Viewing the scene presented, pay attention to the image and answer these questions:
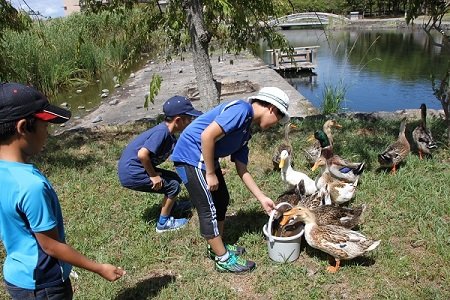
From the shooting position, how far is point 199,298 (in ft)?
10.9

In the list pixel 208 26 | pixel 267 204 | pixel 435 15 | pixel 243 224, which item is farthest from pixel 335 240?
pixel 208 26

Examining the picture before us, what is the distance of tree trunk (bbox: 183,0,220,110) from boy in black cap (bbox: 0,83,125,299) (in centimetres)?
409

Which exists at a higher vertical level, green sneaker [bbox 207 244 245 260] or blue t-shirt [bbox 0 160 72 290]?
blue t-shirt [bbox 0 160 72 290]

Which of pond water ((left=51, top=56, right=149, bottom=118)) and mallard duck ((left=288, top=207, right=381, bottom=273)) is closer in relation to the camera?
mallard duck ((left=288, top=207, right=381, bottom=273))

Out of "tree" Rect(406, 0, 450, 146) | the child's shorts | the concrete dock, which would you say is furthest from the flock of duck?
the concrete dock

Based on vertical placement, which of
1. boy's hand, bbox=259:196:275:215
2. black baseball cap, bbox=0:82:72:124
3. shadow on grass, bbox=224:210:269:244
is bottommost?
shadow on grass, bbox=224:210:269:244

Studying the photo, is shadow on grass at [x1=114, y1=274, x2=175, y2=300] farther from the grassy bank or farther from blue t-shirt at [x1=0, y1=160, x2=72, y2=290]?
the grassy bank

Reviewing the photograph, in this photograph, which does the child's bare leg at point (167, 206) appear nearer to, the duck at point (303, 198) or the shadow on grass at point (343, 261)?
the duck at point (303, 198)

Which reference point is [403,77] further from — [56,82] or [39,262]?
[39,262]

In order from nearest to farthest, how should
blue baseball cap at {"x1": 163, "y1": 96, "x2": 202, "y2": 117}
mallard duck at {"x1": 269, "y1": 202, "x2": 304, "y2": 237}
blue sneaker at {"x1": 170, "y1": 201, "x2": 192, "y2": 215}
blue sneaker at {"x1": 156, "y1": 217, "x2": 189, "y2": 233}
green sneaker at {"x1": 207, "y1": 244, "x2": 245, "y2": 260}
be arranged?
mallard duck at {"x1": 269, "y1": 202, "x2": 304, "y2": 237}
green sneaker at {"x1": 207, "y1": 244, "x2": 245, "y2": 260}
blue baseball cap at {"x1": 163, "y1": 96, "x2": 202, "y2": 117}
blue sneaker at {"x1": 156, "y1": 217, "x2": 189, "y2": 233}
blue sneaker at {"x1": 170, "y1": 201, "x2": 192, "y2": 215}

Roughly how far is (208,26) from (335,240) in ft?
14.3

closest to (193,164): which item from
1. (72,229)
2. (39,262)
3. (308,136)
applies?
(39,262)

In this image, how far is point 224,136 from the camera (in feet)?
10.4

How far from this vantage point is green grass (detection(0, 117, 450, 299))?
3.35 meters
